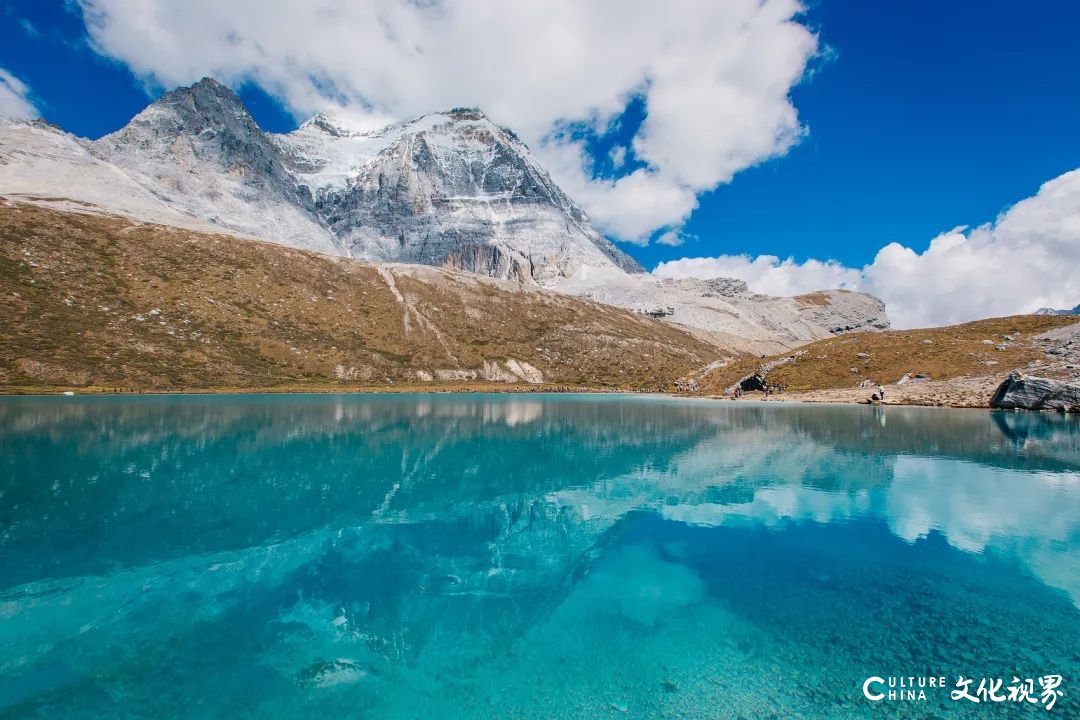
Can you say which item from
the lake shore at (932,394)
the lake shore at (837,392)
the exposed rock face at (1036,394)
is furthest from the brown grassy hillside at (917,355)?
the exposed rock face at (1036,394)

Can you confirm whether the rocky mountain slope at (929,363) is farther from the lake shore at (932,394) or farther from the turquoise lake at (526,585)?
the turquoise lake at (526,585)

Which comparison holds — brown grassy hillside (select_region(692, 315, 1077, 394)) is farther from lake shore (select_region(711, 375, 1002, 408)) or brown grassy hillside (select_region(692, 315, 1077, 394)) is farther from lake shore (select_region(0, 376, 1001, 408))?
lake shore (select_region(0, 376, 1001, 408))

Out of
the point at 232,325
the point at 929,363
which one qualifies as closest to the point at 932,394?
the point at 929,363

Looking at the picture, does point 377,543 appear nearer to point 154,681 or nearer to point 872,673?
point 154,681

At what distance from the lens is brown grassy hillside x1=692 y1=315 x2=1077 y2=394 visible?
9294 cm

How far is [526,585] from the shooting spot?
17422mm

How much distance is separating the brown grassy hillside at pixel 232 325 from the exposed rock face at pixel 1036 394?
94033 millimetres

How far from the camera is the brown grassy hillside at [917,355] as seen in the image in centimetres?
9294

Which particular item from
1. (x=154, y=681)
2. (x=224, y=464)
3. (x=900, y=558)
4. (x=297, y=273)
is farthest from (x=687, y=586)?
A: (x=297, y=273)

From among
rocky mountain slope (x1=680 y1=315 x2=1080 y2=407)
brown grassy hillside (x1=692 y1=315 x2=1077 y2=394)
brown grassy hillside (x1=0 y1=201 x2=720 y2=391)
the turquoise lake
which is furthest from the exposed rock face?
brown grassy hillside (x1=0 y1=201 x2=720 y2=391)

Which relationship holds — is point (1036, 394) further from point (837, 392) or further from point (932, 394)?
point (837, 392)

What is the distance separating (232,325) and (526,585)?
477 feet

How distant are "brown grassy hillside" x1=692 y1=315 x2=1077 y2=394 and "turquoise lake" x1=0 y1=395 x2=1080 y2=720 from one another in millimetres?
68505

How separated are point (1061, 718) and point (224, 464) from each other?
3995 cm
